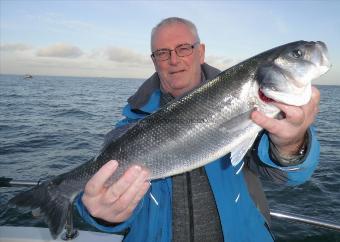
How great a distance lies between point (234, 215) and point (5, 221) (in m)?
8.08

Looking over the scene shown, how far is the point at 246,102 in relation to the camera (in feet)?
11.3

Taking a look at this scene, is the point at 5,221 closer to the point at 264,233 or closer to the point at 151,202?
the point at 151,202

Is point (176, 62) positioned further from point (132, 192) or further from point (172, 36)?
point (132, 192)

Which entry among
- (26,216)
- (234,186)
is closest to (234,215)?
(234,186)

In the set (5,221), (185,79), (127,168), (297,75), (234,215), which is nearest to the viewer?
(297,75)

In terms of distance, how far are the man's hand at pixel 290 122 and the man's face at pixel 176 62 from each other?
5.59ft

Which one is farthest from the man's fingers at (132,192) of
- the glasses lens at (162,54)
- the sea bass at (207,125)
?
the glasses lens at (162,54)

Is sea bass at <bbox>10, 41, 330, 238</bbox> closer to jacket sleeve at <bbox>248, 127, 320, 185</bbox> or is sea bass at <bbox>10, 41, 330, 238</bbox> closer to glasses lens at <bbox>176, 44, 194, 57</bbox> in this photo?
jacket sleeve at <bbox>248, 127, 320, 185</bbox>

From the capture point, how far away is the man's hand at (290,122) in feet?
10.1

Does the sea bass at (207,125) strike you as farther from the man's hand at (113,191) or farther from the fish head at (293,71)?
the man's hand at (113,191)

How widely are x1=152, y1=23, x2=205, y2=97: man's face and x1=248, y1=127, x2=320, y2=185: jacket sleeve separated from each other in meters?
1.52

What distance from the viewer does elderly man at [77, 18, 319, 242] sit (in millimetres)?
3297

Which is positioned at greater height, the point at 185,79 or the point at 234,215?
the point at 185,79

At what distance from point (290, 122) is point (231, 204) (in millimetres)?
1352
